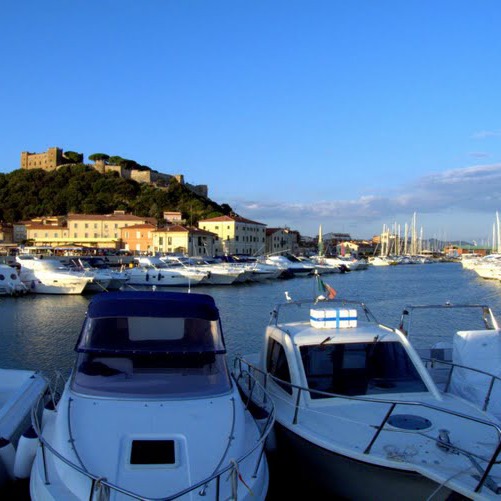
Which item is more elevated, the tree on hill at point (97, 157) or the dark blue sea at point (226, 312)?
the tree on hill at point (97, 157)

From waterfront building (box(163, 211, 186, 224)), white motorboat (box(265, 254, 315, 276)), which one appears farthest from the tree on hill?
white motorboat (box(265, 254, 315, 276))

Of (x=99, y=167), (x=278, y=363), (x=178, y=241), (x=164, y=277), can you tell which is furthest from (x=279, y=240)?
(x=278, y=363)

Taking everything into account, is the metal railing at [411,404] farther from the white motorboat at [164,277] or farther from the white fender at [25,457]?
the white motorboat at [164,277]

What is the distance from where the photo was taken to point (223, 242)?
118 meters

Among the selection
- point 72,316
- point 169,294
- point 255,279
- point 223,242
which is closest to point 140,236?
point 223,242

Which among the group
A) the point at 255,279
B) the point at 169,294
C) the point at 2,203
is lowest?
the point at 255,279

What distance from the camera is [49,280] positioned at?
4669cm

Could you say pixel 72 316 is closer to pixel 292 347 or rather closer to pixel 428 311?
pixel 428 311

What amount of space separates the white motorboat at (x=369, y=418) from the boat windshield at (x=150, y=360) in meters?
1.48

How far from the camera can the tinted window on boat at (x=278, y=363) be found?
9.20 meters

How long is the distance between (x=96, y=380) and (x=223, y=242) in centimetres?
11084

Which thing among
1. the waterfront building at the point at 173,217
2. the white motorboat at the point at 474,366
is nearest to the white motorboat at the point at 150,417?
the white motorboat at the point at 474,366

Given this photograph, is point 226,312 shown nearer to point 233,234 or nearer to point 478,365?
point 478,365

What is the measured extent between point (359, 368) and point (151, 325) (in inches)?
139
